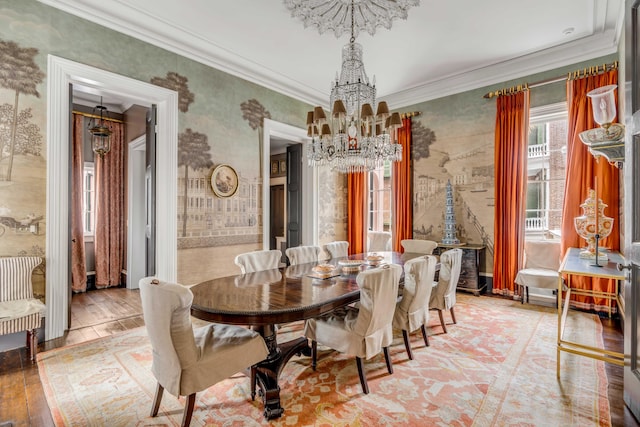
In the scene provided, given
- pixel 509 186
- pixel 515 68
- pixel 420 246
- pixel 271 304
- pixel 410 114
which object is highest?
pixel 515 68

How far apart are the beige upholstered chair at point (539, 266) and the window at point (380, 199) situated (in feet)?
7.89

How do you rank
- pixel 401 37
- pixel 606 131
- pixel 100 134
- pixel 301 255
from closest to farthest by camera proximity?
1. pixel 606 131
2. pixel 301 255
3. pixel 401 37
4. pixel 100 134

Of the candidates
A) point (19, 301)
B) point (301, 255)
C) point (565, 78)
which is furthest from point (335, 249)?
point (565, 78)

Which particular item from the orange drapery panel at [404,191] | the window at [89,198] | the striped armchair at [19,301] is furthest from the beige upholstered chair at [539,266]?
the window at [89,198]

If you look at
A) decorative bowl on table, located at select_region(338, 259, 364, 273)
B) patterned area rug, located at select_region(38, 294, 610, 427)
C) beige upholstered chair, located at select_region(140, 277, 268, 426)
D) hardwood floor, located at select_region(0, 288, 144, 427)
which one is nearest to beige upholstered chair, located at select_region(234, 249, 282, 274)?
decorative bowl on table, located at select_region(338, 259, 364, 273)

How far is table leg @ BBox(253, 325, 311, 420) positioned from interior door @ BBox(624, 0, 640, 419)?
6.64ft

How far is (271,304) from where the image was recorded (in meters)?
1.93

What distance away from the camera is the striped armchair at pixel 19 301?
2.52m

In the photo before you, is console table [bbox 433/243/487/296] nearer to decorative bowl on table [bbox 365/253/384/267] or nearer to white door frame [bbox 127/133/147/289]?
decorative bowl on table [bbox 365/253/384/267]

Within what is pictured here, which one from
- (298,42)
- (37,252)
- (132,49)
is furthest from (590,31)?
(37,252)

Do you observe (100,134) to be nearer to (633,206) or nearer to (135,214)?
(135,214)

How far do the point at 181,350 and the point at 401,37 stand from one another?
3.97 m

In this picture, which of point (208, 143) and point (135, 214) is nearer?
point (208, 143)

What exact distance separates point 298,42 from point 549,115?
140 inches
